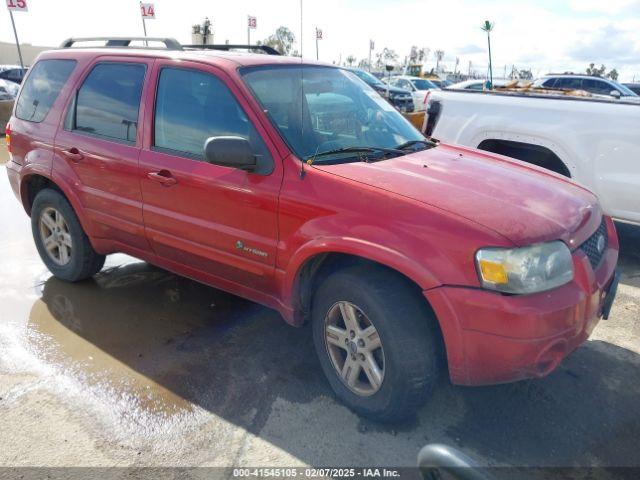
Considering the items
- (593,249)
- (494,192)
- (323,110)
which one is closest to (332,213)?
(494,192)

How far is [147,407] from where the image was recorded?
9.60ft

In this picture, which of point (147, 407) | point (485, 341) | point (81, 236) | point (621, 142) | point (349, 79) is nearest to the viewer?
point (485, 341)

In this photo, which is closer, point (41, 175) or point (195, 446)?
point (195, 446)

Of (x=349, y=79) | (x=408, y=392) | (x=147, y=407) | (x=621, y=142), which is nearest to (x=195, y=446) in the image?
(x=147, y=407)

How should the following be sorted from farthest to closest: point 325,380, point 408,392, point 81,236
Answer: point 81,236 < point 325,380 < point 408,392

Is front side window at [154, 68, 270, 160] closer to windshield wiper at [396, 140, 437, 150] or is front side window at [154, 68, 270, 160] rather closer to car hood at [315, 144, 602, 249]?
car hood at [315, 144, 602, 249]

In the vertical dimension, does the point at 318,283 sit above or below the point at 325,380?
above

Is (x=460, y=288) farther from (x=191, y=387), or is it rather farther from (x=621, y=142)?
(x=621, y=142)

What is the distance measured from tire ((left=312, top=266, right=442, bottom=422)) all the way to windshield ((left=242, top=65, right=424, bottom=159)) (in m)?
0.80

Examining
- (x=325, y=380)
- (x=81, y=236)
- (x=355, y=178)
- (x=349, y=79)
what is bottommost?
(x=325, y=380)

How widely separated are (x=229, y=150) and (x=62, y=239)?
2353mm

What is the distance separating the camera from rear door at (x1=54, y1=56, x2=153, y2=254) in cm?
363

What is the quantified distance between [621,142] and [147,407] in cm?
449

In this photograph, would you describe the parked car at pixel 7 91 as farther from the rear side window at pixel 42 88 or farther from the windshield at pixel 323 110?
the windshield at pixel 323 110
